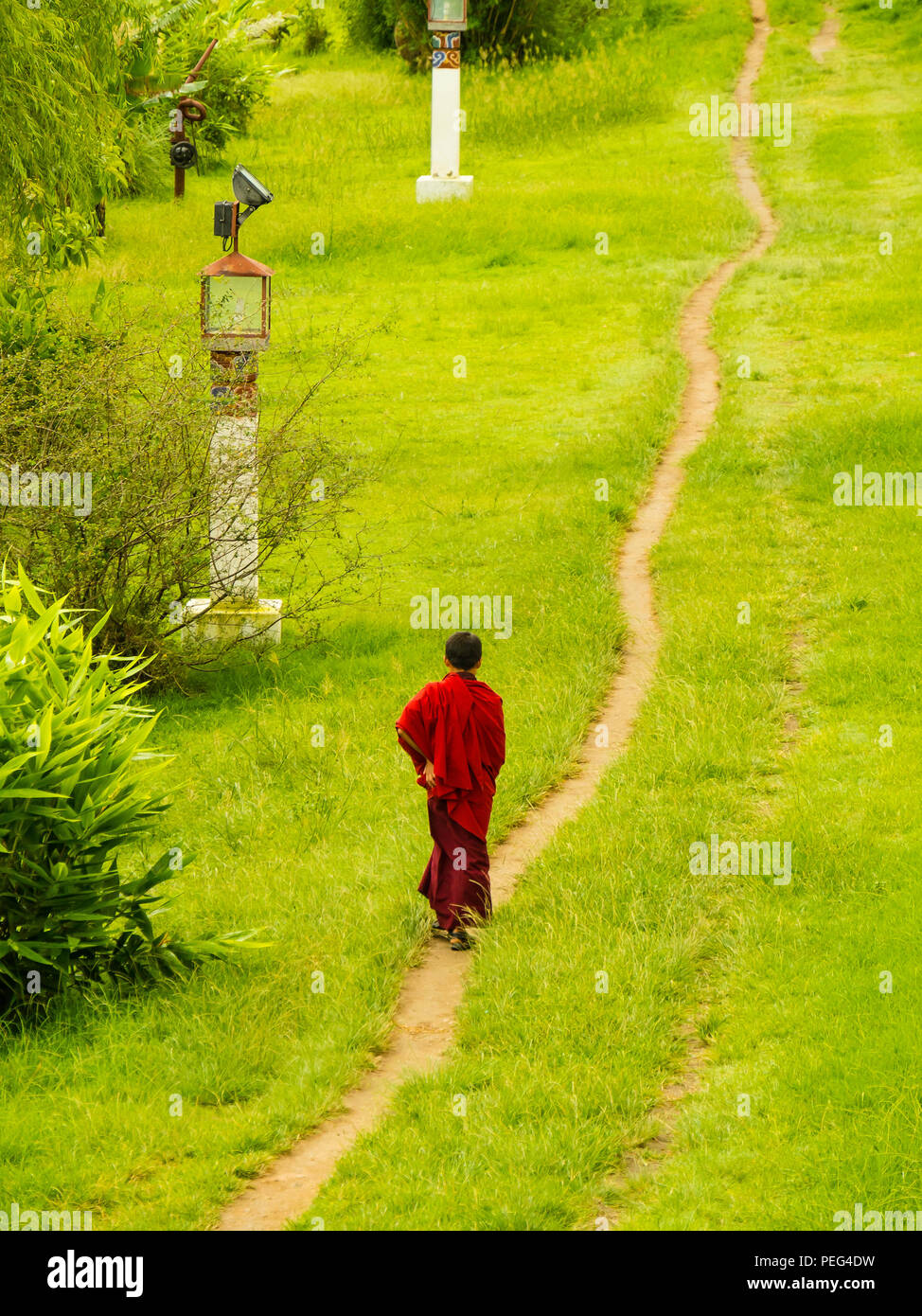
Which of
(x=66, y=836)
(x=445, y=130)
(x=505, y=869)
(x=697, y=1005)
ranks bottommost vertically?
(x=697, y=1005)

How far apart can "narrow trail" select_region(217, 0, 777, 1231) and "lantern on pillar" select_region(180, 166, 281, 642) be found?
2913mm

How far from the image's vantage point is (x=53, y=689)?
280 inches

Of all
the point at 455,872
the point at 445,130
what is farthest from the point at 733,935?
the point at 445,130

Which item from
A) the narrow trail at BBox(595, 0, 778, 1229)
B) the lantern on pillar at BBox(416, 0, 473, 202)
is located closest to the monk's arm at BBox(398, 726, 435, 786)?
the narrow trail at BBox(595, 0, 778, 1229)

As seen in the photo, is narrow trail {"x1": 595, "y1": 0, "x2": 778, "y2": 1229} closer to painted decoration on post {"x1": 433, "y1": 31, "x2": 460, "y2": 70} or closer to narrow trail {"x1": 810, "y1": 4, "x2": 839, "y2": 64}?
painted decoration on post {"x1": 433, "y1": 31, "x2": 460, "y2": 70}

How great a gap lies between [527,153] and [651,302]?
10.6 m

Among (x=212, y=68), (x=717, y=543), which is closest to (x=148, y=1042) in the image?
(x=717, y=543)

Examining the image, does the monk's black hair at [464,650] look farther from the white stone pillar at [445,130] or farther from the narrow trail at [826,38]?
the narrow trail at [826,38]

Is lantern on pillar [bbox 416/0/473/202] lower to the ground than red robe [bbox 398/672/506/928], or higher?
higher

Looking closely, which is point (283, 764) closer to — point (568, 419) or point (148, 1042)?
point (148, 1042)

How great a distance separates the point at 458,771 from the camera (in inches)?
292

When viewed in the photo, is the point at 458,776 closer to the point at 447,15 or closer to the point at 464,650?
the point at 464,650

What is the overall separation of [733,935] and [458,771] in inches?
62.1

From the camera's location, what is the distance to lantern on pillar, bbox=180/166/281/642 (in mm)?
10922
